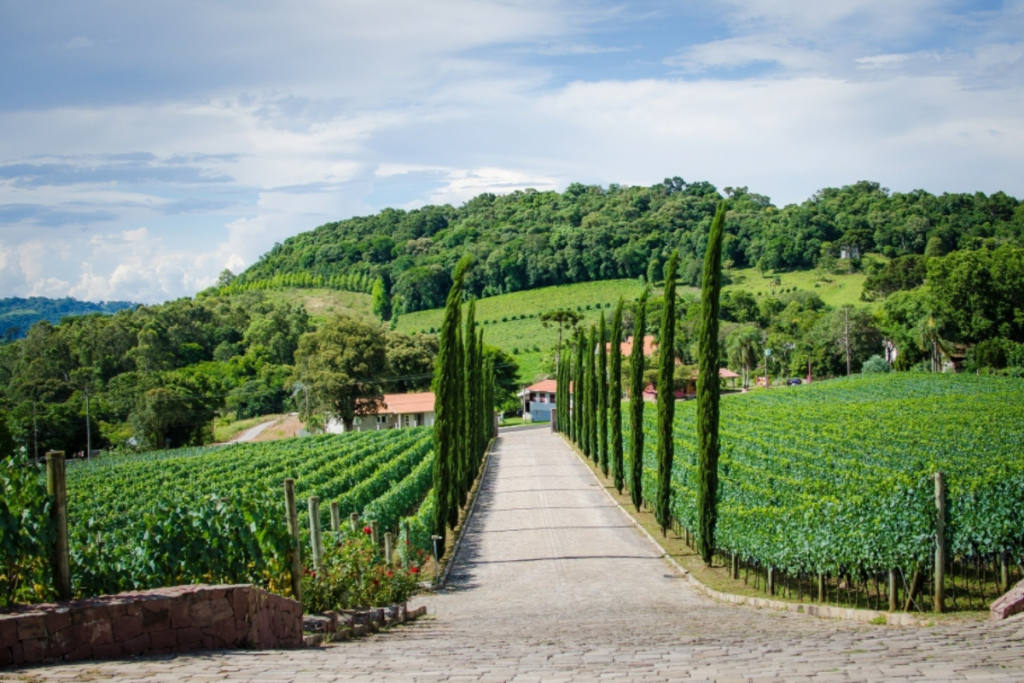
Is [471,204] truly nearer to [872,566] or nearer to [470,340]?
[470,340]

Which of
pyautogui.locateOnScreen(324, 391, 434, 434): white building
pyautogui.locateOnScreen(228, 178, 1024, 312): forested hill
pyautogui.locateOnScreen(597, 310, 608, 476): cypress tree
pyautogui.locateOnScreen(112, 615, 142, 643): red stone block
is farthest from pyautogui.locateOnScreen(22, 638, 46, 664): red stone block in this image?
pyautogui.locateOnScreen(228, 178, 1024, 312): forested hill

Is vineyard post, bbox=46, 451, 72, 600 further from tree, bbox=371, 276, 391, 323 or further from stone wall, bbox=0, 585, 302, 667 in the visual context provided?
tree, bbox=371, 276, 391, 323

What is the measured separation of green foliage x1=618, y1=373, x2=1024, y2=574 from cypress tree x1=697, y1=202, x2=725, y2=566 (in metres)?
0.35

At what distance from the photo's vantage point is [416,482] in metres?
28.0

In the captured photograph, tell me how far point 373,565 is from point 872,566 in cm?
712

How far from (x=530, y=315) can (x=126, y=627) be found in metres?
103

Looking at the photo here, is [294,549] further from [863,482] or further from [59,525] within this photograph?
[863,482]

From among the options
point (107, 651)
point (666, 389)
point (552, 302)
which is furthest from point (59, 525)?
point (552, 302)

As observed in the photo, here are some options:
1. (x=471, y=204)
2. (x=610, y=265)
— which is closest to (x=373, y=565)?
(x=610, y=265)

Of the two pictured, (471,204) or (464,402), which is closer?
(464,402)

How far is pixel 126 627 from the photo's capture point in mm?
5777

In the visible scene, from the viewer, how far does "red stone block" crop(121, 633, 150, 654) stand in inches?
226

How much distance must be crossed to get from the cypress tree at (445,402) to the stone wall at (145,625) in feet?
44.7

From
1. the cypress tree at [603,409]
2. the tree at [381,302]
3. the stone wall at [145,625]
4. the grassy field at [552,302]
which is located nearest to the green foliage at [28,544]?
the stone wall at [145,625]
